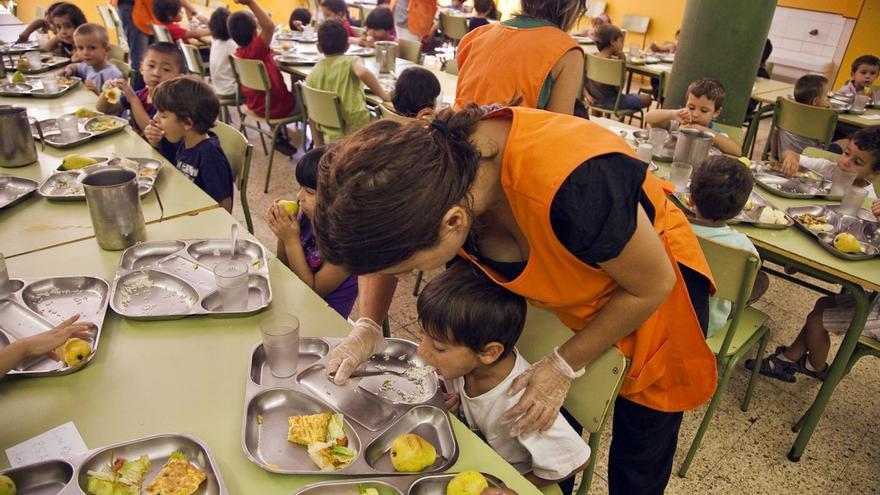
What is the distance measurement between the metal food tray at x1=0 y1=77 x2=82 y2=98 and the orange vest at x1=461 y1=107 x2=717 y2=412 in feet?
11.2

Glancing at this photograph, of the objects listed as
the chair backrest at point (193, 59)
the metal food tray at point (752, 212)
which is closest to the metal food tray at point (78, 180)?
the metal food tray at point (752, 212)

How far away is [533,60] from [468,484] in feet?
4.92

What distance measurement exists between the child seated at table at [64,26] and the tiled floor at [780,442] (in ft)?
12.4

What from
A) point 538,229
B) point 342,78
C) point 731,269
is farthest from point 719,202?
point 342,78

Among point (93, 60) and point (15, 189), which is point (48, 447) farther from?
point (93, 60)

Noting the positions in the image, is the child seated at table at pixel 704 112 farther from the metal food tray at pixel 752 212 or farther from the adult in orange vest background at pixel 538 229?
the adult in orange vest background at pixel 538 229

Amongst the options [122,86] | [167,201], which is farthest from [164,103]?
[122,86]

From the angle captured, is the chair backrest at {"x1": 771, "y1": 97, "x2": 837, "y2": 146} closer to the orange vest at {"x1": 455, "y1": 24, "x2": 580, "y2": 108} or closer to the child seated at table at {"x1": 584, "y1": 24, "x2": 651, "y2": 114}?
the child seated at table at {"x1": 584, "y1": 24, "x2": 651, "y2": 114}

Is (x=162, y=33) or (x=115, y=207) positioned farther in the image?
(x=162, y=33)

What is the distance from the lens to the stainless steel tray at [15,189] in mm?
2055

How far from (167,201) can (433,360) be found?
1.37m

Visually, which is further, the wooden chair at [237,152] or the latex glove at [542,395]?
the wooden chair at [237,152]

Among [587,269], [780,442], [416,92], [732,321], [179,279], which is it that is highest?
[587,269]

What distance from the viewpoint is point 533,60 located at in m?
2.00
